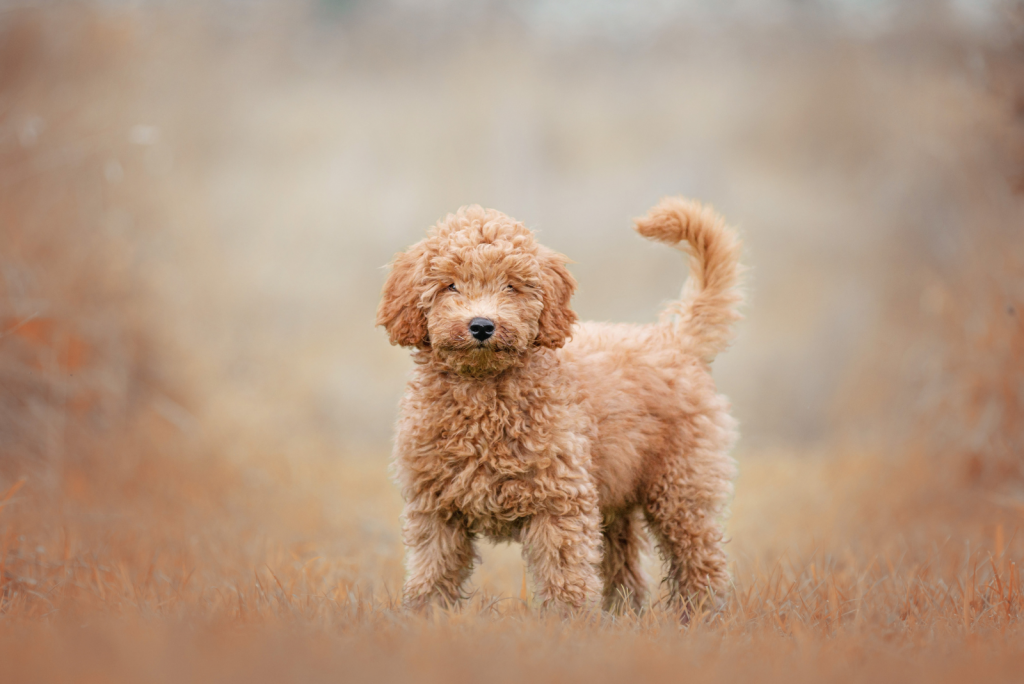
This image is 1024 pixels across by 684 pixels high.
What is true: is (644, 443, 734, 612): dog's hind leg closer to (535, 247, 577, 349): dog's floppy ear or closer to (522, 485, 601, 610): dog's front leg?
(522, 485, 601, 610): dog's front leg

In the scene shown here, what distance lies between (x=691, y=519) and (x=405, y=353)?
7.71 meters

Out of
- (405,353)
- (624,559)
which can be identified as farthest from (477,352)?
(405,353)

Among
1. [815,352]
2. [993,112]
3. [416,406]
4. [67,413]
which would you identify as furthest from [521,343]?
[815,352]

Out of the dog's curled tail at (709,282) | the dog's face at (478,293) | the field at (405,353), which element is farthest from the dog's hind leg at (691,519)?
the dog's face at (478,293)

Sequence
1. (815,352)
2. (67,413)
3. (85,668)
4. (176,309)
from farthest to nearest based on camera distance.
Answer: (815,352)
(176,309)
(67,413)
(85,668)

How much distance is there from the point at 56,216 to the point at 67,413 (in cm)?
158

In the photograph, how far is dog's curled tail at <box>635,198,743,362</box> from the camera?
4801 mm

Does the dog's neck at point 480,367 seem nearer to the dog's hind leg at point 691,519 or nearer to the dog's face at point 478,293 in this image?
the dog's face at point 478,293

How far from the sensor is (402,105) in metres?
15.2

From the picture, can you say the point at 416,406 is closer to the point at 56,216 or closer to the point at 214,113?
the point at 56,216

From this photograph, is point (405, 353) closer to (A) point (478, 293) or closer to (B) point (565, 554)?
(A) point (478, 293)

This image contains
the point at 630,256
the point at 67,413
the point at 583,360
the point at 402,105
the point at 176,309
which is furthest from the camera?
the point at 402,105

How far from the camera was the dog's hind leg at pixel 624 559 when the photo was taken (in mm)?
4871

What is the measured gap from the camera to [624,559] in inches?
193
